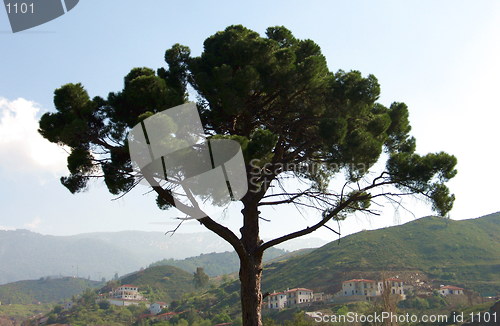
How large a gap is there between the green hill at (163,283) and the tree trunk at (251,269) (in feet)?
440

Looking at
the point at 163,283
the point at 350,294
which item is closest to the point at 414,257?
the point at 350,294

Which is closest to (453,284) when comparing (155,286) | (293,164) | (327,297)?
(327,297)

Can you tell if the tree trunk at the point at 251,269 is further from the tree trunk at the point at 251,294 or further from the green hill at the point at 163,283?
the green hill at the point at 163,283

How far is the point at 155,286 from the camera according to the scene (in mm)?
151125

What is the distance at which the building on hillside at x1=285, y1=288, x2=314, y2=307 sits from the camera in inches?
2879

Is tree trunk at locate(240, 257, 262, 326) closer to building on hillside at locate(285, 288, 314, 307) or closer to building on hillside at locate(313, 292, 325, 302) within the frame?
building on hillside at locate(285, 288, 314, 307)

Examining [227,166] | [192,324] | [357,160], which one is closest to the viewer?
[227,166]

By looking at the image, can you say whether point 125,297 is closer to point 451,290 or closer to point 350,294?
point 350,294

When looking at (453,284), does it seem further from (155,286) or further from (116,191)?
(155,286)

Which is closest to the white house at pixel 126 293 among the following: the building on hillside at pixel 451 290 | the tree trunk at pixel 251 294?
the building on hillside at pixel 451 290

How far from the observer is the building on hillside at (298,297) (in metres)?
73.1

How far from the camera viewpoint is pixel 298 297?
74.1m

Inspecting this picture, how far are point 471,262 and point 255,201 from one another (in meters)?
85.6

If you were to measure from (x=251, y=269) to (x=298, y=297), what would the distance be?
6791 cm
